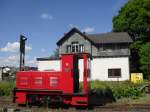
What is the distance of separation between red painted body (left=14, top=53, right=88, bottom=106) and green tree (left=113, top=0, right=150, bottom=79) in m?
34.4

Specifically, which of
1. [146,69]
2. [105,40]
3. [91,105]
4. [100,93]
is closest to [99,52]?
[105,40]

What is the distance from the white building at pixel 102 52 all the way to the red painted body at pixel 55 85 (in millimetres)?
27076

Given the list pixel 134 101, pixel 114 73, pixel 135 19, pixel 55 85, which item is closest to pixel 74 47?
pixel 114 73

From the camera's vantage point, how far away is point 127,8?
58250 millimetres

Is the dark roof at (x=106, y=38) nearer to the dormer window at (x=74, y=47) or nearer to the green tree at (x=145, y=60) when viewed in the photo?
the dormer window at (x=74, y=47)

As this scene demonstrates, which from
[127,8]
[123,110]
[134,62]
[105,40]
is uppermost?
[127,8]

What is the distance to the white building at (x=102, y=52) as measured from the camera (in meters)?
46.3

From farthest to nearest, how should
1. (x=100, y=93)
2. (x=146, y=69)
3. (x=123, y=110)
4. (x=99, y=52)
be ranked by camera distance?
(x=99, y=52) → (x=146, y=69) → (x=100, y=93) → (x=123, y=110)

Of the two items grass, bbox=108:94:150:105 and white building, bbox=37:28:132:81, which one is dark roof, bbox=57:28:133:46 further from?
grass, bbox=108:94:150:105

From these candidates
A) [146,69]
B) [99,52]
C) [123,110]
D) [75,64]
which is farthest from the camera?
[99,52]

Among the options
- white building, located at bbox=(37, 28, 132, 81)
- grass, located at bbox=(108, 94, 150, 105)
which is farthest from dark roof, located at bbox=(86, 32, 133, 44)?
grass, located at bbox=(108, 94, 150, 105)

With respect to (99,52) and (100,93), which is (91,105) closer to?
(100,93)

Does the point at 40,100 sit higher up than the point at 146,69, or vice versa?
the point at 146,69

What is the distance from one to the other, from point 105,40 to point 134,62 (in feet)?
19.5
